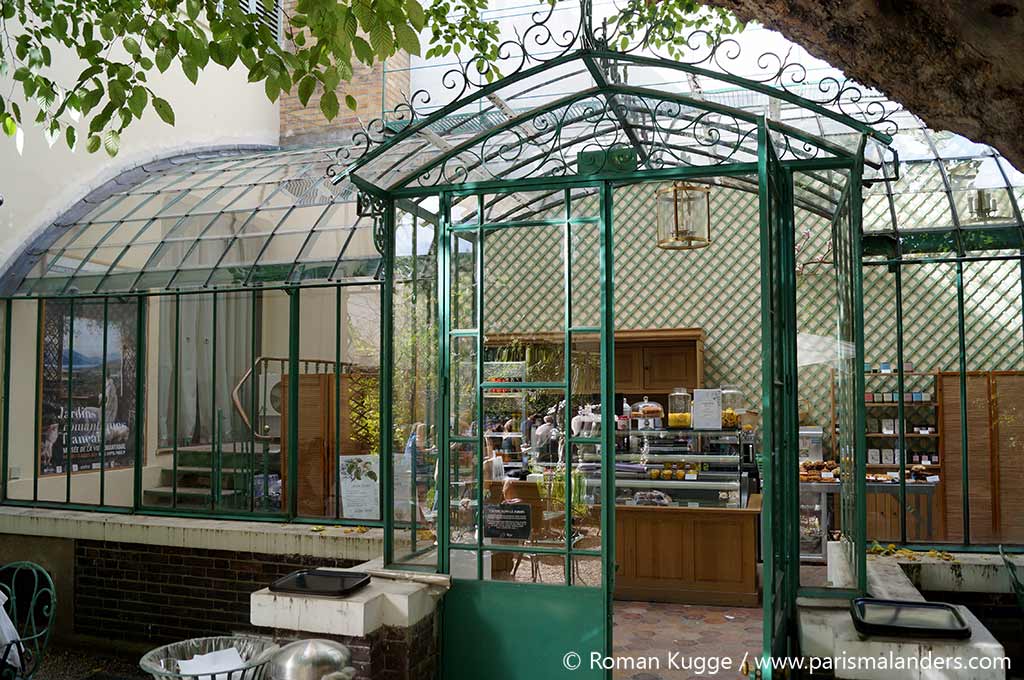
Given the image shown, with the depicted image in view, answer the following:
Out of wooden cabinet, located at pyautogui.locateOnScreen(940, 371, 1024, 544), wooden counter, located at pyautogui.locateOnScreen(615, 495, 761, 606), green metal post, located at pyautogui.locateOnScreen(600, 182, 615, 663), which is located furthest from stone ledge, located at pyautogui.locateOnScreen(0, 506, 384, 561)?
wooden cabinet, located at pyautogui.locateOnScreen(940, 371, 1024, 544)

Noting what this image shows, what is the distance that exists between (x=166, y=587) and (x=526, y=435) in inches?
123

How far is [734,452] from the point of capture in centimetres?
709

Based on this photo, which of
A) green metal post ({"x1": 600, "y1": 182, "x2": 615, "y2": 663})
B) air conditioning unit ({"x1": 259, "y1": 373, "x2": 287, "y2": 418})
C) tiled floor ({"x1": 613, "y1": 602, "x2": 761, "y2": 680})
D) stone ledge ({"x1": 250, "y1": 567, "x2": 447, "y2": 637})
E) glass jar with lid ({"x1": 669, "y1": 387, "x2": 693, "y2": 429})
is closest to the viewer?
stone ledge ({"x1": 250, "y1": 567, "x2": 447, "y2": 637})

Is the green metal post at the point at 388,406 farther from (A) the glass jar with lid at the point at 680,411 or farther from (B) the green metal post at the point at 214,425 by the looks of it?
(A) the glass jar with lid at the point at 680,411

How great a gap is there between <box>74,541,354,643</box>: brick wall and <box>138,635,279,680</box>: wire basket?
2.07 m

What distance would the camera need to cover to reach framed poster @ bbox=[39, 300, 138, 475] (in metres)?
6.71

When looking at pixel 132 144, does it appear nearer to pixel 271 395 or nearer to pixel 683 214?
pixel 271 395

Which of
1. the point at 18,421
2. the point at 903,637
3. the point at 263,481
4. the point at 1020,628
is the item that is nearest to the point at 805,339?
the point at 903,637

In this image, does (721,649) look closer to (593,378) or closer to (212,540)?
(593,378)

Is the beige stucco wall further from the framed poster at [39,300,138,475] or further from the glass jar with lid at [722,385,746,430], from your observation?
the glass jar with lid at [722,385,746,430]

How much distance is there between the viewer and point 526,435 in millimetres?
4461

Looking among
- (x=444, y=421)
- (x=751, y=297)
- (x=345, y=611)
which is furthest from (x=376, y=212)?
(x=751, y=297)

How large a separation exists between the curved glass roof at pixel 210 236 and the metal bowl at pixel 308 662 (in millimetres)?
2990

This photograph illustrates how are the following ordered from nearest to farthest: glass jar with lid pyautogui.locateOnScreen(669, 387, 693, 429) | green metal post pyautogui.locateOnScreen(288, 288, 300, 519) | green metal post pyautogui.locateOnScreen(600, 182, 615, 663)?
green metal post pyautogui.locateOnScreen(600, 182, 615, 663), green metal post pyautogui.locateOnScreen(288, 288, 300, 519), glass jar with lid pyautogui.locateOnScreen(669, 387, 693, 429)
